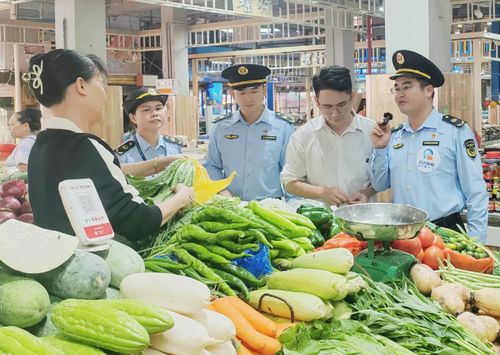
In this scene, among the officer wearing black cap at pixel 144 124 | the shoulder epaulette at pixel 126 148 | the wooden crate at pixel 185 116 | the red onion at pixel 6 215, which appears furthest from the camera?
the wooden crate at pixel 185 116

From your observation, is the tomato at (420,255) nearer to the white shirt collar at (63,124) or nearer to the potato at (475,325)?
the potato at (475,325)

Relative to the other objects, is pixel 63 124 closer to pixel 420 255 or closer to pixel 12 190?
pixel 420 255

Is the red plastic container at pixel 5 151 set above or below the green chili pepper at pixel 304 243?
above

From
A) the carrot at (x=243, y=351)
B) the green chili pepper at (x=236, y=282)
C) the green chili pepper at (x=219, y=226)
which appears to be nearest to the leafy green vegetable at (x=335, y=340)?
the carrot at (x=243, y=351)

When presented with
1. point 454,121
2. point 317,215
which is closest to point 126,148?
point 317,215

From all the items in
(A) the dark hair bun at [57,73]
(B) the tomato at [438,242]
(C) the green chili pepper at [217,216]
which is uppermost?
(A) the dark hair bun at [57,73]

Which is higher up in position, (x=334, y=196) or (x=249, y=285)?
(x=334, y=196)

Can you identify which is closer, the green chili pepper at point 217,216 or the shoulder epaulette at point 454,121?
the green chili pepper at point 217,216

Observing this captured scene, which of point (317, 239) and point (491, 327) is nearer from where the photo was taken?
point (491, 327)

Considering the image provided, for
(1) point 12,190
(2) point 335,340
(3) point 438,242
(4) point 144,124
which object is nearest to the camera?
(2) point 335,340

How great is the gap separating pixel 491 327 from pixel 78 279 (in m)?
1.69

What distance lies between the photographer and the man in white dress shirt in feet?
13.9

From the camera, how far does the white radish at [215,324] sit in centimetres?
180

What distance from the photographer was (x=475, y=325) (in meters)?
2.50
